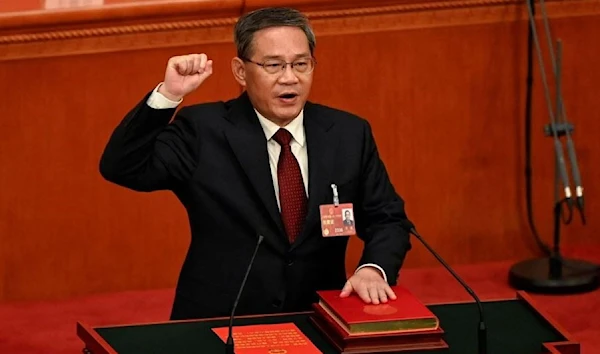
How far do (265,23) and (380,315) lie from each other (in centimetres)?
97

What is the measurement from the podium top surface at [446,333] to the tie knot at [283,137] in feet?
1.87

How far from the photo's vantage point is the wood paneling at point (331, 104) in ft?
19.8

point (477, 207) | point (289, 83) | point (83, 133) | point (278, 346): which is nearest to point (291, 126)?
point (289, 83)

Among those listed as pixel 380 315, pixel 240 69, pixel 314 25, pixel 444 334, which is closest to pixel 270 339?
pixel 380 315

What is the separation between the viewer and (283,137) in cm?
416

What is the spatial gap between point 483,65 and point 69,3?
183 centimetres

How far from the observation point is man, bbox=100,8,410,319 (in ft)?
13.4

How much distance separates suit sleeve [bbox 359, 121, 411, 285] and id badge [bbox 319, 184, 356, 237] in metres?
0.12

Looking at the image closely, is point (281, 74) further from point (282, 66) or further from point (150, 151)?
point (150, 151)

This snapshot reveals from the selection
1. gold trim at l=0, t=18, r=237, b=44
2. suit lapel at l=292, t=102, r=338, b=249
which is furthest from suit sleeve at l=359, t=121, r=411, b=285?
gold trim at l=0, t=18, r=237, b=44

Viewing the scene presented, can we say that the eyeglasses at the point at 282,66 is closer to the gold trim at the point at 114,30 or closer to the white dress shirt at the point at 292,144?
the white dress shirt at the point at 292,144

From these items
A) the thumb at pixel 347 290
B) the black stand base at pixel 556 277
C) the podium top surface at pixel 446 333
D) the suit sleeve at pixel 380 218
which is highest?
the suit sleeve at pixel 380 218

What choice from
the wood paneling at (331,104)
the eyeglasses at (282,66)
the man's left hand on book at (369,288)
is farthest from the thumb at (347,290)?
the wood paneling at (331,104)

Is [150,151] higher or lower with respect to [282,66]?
lower
